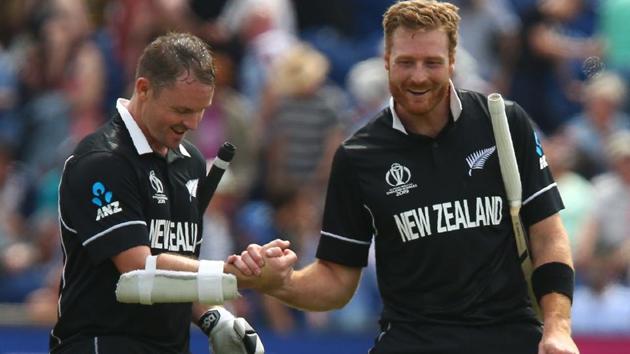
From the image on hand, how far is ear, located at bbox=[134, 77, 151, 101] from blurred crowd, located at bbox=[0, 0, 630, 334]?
4.78m

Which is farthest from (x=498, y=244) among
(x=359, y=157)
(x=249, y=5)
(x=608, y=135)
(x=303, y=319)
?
(x=249, y=5)

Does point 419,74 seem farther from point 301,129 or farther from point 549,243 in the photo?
point 301,129

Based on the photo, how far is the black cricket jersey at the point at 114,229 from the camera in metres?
5.88

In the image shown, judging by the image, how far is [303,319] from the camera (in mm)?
10734

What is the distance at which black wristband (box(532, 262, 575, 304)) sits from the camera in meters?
6.18

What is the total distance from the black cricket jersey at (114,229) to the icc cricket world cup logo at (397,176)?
890 millimetres

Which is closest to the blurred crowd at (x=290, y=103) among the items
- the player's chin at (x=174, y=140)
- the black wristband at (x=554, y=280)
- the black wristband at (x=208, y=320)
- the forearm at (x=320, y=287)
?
the forearm at (x=320, y=287)

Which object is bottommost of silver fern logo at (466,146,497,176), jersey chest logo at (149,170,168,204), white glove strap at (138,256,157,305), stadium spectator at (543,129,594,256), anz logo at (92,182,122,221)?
white glove strap at (138,256,157,305)

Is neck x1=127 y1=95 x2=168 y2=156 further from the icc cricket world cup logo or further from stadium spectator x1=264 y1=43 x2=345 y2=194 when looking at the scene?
stadium spectator x1=264 y1=43 x2=345 y2=194

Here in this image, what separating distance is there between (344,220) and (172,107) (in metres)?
1.04

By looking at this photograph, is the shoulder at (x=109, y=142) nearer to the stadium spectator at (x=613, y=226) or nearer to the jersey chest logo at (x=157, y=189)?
the jersey chest logo at (x=157, y=189)

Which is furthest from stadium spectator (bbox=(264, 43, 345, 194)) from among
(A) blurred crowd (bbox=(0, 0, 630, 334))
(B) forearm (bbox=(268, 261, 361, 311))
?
(B) forearm (bbox=(268, 261, 361, 311))

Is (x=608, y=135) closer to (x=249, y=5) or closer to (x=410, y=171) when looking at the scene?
(x=249, y=5)

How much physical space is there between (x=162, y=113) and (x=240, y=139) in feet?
18.9
